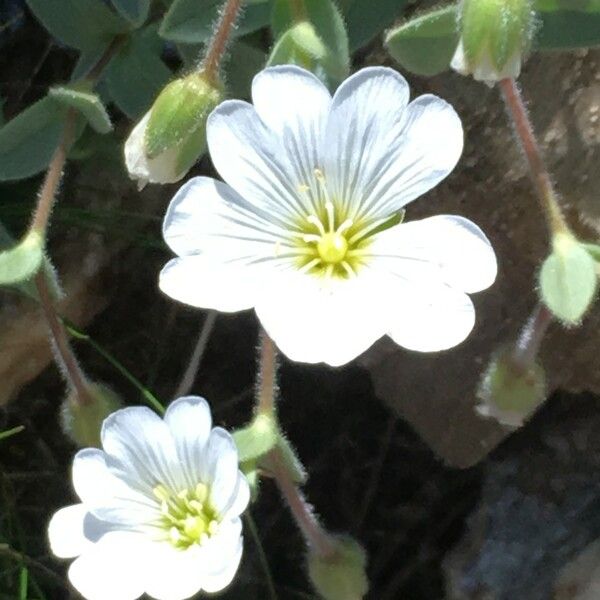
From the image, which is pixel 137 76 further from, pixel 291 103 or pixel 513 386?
pixel 513 386

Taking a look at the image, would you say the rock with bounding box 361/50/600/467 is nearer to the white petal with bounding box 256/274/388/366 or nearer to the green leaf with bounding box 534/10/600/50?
the green leaf with bounding box 534/10/600/50

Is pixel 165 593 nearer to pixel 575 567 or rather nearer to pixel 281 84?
pixel 281 84

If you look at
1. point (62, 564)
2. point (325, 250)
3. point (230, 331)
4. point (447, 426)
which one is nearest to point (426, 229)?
point (325, 250)

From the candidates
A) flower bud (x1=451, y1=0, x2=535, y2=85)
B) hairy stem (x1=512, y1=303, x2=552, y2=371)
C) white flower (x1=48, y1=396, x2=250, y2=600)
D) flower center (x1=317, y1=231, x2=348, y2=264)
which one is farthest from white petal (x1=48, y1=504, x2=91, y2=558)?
flower bud (x1=451, y1=0, x2=535, y2=85)

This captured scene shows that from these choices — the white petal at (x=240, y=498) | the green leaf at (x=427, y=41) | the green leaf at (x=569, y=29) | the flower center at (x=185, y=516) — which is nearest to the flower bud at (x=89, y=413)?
the flower center at (x=185, y=516)

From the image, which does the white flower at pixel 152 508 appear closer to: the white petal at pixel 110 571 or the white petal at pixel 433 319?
the white petal at pixel 110 571

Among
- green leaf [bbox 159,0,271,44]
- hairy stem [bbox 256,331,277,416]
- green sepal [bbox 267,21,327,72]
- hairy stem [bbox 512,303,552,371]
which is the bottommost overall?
hairy stem [bbox 512,303,552,371]
